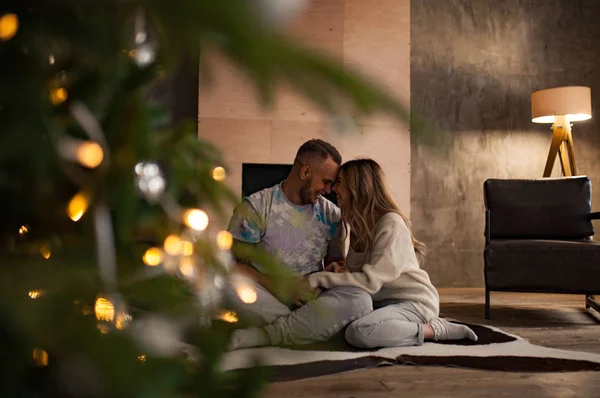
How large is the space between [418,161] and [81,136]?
16.7 ft

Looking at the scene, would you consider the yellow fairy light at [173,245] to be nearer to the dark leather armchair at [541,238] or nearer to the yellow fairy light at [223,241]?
the yellow fairy light at [223,241]

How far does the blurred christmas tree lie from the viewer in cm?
16

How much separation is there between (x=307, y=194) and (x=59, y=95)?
2.22m

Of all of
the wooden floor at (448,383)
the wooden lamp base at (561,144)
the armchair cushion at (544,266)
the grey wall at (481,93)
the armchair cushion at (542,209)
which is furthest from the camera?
the grey wall at (481,93)

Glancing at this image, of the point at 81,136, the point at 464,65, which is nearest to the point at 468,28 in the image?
the point at 464,65

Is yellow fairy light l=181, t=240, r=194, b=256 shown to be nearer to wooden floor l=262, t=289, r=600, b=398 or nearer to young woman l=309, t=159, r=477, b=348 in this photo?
wooden floor l=262, t=289, r=600, b=398

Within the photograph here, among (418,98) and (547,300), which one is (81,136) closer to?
(547,300)

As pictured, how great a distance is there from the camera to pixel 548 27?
552cm

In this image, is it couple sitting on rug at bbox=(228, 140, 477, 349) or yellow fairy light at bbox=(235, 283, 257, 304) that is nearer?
yellow fairy light at bbox=(235, 283, 257, 304)

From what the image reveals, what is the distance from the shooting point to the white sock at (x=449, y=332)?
2.34 metres

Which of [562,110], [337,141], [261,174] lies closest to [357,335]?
[337,141]

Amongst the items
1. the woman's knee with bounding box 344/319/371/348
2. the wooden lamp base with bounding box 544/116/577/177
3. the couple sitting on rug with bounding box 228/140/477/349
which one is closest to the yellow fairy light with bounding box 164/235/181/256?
the couple sitting on rug with bounding box 228/140/477/349

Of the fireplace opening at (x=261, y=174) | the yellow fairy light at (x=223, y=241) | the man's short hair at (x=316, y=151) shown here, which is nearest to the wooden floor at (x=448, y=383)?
the man's short hair at (x=316, y=151)

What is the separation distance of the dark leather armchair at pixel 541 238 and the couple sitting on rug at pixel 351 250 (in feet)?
2.80
